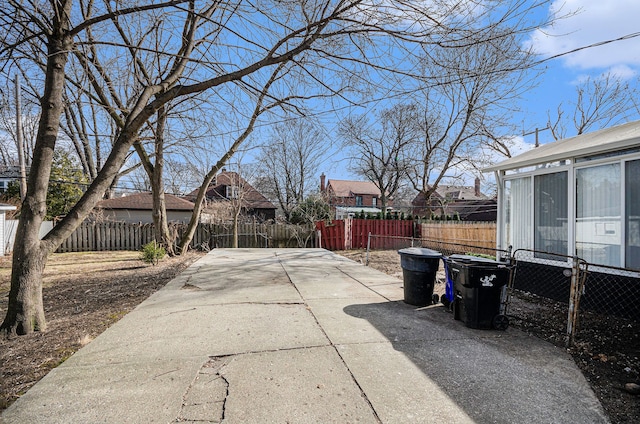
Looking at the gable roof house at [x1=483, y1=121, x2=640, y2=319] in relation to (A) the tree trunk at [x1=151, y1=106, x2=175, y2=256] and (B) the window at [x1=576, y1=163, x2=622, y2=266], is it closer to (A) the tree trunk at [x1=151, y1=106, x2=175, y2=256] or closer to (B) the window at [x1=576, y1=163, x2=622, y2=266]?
(B) the window at [x1=576, y1=163, x2=622, y2=266]

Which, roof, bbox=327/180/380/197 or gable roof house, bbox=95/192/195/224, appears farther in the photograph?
roof, bbox=327/180/380/197

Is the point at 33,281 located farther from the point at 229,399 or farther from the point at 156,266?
the point at 156,266

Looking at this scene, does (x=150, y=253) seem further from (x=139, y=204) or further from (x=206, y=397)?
(x=139, y=204)

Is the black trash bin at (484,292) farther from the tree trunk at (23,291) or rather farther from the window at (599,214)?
the tree trunk at (23,291)

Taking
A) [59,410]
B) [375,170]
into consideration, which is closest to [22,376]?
[59,410]

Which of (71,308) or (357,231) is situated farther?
(357,231)

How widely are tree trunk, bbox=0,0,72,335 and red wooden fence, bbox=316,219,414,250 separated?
47.1ft

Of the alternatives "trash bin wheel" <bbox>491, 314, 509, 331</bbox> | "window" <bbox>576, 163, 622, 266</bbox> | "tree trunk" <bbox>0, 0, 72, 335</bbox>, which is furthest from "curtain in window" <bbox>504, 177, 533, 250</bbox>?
"tree trunk" <bbox>0, 0, 72, 335</bbox>

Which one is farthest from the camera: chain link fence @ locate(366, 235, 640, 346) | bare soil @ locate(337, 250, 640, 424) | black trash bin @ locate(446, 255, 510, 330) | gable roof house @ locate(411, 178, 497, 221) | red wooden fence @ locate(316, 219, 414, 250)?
gable roof house @ locate(411, 178, 497, 221)

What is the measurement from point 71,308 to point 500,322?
20.1 feet

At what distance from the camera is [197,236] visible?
16219 millimetres

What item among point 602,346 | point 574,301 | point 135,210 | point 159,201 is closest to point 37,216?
point 574,301

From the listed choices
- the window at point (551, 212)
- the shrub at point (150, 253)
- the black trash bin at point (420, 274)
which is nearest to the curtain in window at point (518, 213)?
the window at point (551, 212)

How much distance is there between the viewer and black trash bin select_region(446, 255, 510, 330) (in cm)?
413
